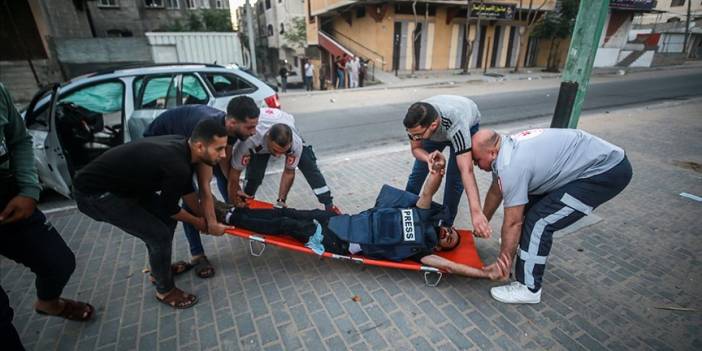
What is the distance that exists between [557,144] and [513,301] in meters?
1.24

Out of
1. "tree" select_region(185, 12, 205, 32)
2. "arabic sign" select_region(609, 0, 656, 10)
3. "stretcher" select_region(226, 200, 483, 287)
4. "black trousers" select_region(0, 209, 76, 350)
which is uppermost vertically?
"arabic sign" select_region(609, 0, 656, 10)

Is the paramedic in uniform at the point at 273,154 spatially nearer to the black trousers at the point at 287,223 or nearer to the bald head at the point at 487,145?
the black trousers at the point at 287,223

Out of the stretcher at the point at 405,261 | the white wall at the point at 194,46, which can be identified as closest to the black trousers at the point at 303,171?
the stretcher at the point at 405,261

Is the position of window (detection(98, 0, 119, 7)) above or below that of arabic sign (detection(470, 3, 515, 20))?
above

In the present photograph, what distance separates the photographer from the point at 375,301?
8.74 ft

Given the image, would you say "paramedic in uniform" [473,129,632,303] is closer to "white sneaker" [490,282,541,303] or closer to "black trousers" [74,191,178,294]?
"white sneaker" [490,282,541,303]

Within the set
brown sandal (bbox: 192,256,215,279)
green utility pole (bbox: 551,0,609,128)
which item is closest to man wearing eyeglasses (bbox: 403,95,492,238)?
green utility pole (bbox: 551,0,609,128)

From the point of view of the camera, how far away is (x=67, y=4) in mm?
16312

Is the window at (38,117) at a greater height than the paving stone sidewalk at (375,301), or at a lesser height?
greater

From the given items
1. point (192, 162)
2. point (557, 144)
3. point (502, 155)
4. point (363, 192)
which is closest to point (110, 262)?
point (192, 162)

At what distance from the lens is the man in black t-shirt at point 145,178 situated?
82.2 inches

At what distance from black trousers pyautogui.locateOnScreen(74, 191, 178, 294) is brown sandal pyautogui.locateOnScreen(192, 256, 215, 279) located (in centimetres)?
35

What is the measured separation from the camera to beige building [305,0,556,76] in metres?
20.1

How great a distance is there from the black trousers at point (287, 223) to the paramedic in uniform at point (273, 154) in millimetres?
270
